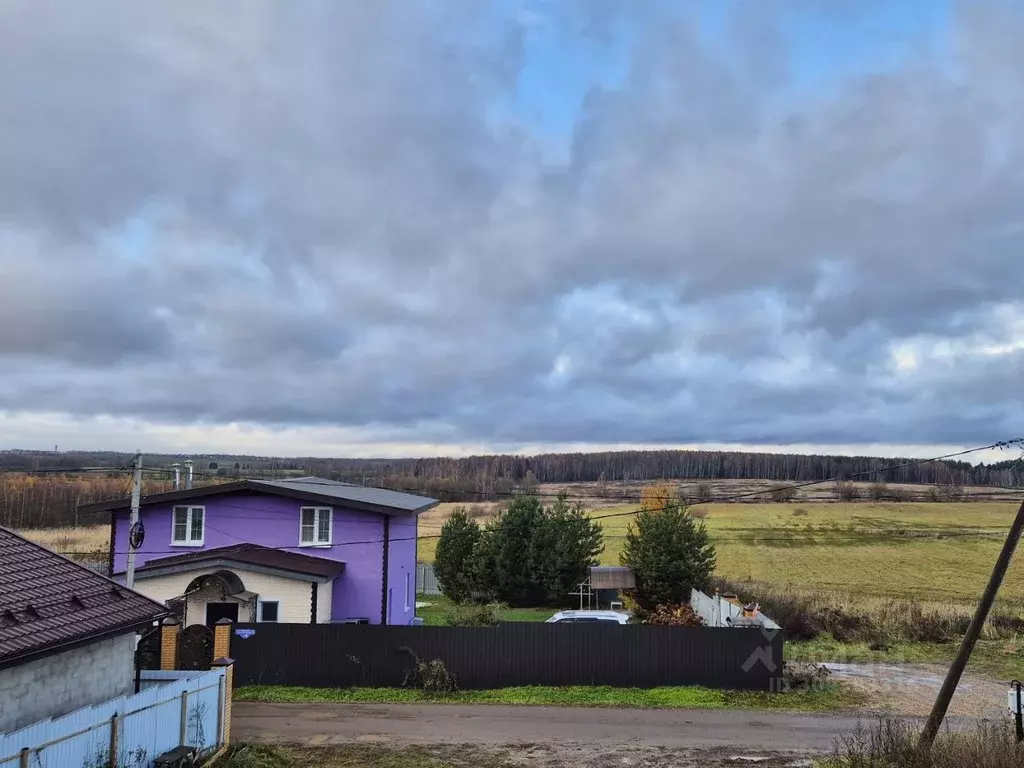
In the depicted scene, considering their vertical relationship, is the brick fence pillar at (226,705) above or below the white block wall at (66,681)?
below

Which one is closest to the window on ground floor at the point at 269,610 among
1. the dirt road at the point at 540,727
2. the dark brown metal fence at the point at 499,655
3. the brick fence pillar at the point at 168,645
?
the dark brown metal fence at the point at 499,655

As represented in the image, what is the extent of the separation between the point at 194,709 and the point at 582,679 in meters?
10.5

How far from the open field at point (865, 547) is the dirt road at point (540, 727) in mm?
15776

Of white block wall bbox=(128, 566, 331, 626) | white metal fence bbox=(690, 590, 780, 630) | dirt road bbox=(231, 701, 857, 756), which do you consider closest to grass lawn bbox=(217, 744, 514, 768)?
dirt road bbox=(231, 701, 857, 756)

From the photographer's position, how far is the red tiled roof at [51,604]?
10.2 metres

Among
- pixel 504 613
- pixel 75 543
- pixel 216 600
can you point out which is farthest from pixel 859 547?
pixel 75 543

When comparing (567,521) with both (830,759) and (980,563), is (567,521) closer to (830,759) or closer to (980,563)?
(830,759)

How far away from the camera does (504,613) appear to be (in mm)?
34438

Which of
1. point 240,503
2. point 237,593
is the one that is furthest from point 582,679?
point 240,503

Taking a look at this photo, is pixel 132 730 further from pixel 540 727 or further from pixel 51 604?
pixel 540 727

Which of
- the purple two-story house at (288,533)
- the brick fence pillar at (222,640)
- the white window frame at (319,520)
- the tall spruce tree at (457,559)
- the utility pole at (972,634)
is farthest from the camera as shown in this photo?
the tall spruce tree at (457,559)

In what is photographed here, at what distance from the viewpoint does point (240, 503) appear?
25359mm

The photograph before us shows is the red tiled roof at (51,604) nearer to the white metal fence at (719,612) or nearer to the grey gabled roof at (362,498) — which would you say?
the grey gabled roof at (362,498)

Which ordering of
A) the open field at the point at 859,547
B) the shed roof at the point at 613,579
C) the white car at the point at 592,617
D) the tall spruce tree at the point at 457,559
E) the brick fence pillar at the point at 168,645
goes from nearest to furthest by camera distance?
the brick fence pillar at the point at 168,645
the white car at the point at 592,617
the shed roof at the point at 613,579
the tall spruce tree at the point at 457,559
the open field at the point at 859,547
